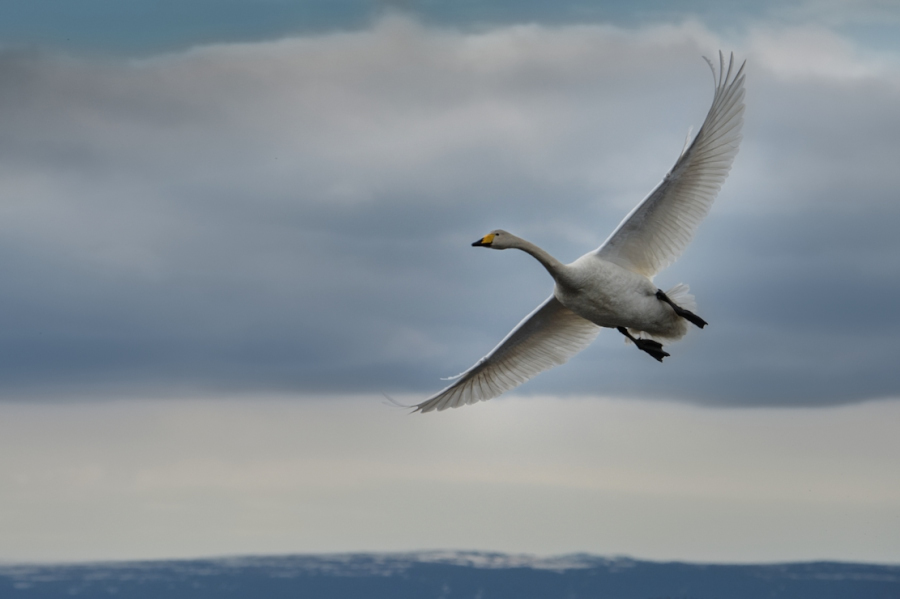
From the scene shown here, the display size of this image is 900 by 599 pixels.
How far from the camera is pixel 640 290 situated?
27344 millimetres

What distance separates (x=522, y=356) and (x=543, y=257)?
477cm

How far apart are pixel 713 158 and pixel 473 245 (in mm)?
5549

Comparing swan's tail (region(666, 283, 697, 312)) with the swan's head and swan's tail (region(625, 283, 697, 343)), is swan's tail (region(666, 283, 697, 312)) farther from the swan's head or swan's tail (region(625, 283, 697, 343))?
the swan's head

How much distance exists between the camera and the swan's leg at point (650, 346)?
2888 cm

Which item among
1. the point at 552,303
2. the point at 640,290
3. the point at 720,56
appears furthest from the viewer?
the point at 552,303

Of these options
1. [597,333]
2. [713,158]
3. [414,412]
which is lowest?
[414,412]

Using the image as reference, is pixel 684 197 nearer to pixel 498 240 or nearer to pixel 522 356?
pixel 498 240

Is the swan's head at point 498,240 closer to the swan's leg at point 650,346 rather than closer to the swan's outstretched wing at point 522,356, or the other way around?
the swan's outstretched wing at point 522,356

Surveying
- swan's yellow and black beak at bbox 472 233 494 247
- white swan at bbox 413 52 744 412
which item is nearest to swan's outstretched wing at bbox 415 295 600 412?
white swan at bbox 413 52 744 412

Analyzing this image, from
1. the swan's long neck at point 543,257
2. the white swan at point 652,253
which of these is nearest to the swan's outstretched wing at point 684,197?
the white swan at point 652,253

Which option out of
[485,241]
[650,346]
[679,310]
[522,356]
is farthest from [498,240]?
[522,356]

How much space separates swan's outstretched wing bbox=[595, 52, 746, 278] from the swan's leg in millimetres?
1511

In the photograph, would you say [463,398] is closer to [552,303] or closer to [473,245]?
[552,303]

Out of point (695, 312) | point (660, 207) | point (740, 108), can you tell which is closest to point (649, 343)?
point (695, 312)
